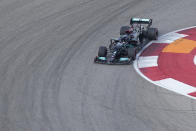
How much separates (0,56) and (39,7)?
5.14 metres

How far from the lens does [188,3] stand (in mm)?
20422

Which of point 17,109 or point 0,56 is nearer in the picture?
point 17,109

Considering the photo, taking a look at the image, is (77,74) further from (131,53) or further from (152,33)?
(152,33)

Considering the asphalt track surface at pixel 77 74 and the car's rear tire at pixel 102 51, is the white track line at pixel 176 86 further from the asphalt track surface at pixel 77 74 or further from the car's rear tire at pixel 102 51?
the car's rear tire at pixel 102 51

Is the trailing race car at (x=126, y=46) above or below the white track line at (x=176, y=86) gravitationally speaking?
above

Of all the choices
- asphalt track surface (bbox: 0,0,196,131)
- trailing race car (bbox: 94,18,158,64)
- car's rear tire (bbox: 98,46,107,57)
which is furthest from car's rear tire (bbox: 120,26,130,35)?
car's rear tire (bbox: 98,46,107,57)

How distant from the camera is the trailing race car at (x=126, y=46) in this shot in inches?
598

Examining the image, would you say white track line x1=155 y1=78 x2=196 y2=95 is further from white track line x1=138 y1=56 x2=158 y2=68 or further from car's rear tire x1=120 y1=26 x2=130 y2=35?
car's rear tire x1=120 y1=26 x2=130 y2=35

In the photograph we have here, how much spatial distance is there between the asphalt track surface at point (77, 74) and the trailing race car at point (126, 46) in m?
0.43

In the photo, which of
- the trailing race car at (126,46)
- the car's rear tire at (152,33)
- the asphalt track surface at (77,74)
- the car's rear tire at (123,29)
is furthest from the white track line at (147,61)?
the car's rear tire at (123,29)

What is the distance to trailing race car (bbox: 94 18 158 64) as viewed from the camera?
15195 mm

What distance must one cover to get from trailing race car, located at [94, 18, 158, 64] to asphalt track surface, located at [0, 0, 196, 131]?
16.8 inches

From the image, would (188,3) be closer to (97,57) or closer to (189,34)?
(189,34)

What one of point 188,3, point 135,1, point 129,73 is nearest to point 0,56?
point 129,73
